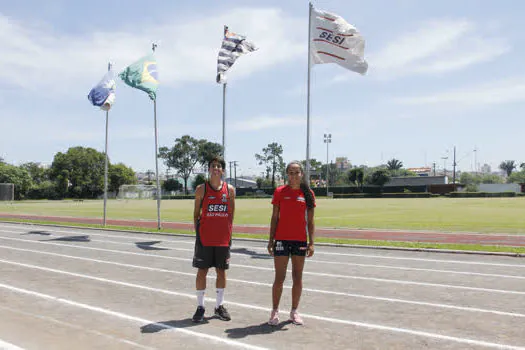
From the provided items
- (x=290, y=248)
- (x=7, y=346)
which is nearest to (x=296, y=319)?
(x=290, y=248)

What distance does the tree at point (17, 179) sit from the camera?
93.6 m

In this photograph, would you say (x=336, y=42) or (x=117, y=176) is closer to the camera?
(x=336, y=42)

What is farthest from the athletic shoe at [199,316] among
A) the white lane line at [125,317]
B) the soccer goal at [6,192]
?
the soccer goal at [6,192]

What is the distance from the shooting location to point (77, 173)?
100875mm

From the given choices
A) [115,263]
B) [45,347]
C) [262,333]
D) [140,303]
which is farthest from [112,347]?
[115,263]

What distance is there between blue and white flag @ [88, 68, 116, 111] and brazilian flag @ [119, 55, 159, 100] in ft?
8.18

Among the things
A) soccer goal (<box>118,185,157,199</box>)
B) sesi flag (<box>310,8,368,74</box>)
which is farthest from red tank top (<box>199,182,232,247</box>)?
soccer goal (<box>118,185,157,199</box>)

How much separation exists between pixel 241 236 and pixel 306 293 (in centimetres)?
977

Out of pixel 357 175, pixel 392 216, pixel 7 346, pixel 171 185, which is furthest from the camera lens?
pixel 171 185

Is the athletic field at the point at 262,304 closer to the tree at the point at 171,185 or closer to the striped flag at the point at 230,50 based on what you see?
the striped flag at the point at 230,50

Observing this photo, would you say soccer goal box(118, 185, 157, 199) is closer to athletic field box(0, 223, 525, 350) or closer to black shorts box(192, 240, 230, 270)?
athletic field box(0, 223, 525, 350)

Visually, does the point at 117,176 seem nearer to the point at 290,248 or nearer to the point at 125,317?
the point at 125,317

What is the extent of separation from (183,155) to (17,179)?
41500 millimetres

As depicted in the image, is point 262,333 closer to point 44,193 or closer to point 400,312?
point 400,312
